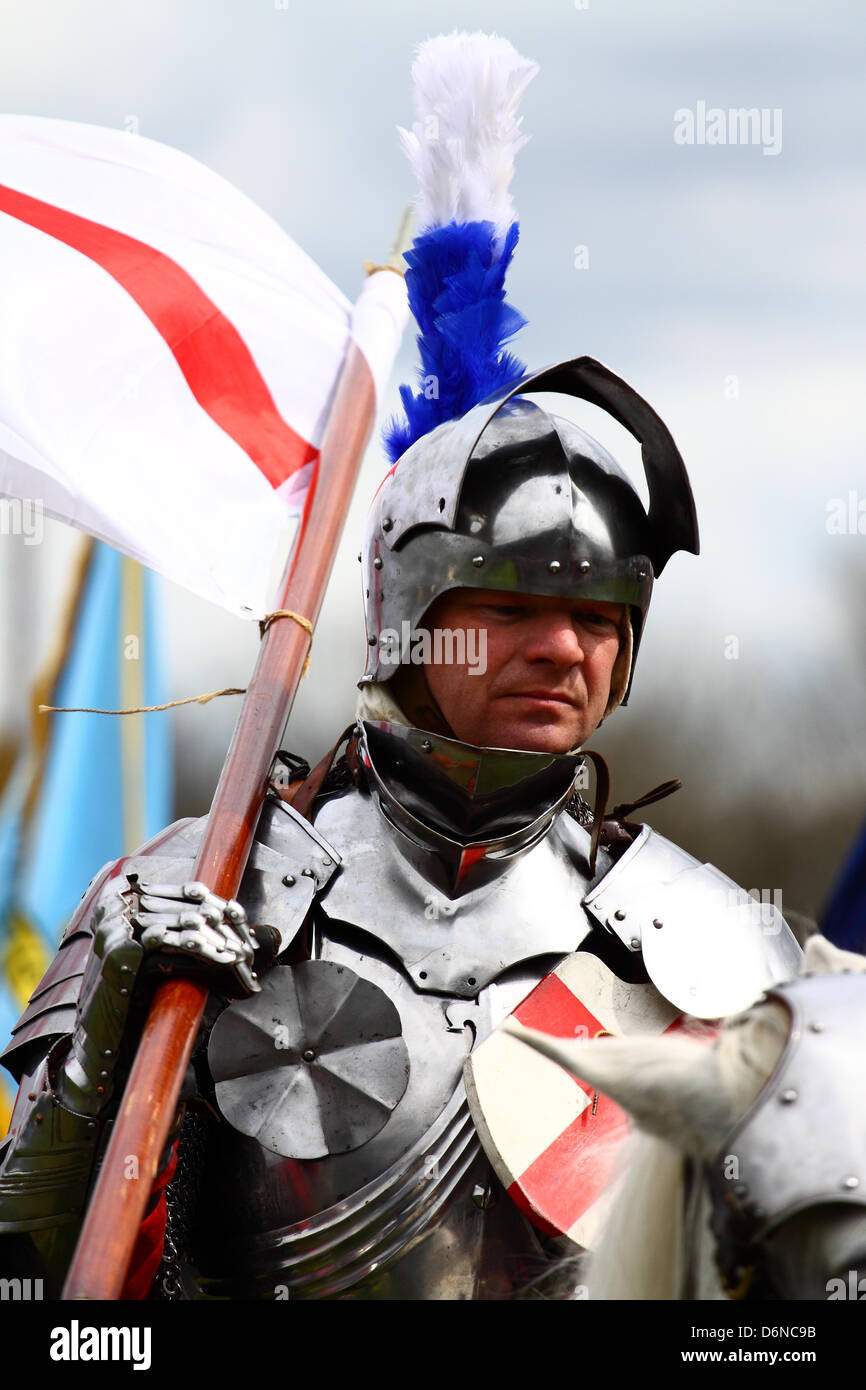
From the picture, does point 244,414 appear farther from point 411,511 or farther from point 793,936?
point 793,936

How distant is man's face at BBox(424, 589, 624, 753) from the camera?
4160 mm

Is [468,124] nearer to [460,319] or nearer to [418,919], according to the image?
[460,319]

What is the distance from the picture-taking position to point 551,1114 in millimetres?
3842

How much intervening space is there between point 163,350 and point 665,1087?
3382 mm

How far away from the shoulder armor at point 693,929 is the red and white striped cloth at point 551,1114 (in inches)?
5.5

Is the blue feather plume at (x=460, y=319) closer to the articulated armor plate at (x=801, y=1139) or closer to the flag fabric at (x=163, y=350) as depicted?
the flag fabric at (x=163, y=350)

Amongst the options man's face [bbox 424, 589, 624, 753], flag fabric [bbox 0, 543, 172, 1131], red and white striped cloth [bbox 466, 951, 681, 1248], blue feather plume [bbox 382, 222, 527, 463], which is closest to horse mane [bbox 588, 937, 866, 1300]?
red and white striped cloth [bbox 466, 951, 681, 1248]

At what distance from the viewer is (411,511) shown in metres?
4.23

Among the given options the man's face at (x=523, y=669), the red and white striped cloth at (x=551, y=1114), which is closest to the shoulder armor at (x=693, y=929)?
the red and white striped cloth at (x=551, y=1114)

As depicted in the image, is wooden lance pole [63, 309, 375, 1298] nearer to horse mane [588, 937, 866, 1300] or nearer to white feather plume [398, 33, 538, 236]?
white feather plume [398, 33, 538, 236]

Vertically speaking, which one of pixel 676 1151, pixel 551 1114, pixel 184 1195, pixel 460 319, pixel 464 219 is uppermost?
pixel 464 219

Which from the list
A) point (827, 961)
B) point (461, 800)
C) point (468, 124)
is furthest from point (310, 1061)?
point (468, 124)

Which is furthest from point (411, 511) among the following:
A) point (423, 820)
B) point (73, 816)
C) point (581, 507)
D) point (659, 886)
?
point (73, 816)

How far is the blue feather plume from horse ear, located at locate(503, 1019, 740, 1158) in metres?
2.70
